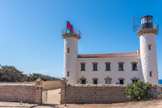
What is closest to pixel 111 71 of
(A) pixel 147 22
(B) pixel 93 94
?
(A) pixel 147 22

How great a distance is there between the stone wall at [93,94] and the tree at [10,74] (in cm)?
2201

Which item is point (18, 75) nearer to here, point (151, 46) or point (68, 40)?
point (68, 40)

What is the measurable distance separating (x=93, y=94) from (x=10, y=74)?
78.9 feet

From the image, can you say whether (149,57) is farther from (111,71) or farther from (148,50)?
(111,71)

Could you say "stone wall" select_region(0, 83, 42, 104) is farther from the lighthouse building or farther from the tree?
the tree

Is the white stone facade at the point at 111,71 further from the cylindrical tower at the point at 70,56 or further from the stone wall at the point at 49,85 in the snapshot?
the stone wall at the point at 49,85

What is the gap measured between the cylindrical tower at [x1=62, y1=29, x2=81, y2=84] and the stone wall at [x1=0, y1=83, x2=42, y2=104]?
11861mm

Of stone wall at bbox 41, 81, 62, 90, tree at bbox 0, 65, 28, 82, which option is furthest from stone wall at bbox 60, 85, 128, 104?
tree at bbox 0, 65, 28, 82

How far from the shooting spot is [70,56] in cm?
2770

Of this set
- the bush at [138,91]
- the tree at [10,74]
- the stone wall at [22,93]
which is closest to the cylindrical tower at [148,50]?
the bush at [138,91]

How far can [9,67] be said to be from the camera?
34125mm

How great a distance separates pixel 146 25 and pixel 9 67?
2860 cm

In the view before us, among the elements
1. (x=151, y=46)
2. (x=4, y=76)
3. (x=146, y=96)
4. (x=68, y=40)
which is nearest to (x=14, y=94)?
(x=146, y=96)

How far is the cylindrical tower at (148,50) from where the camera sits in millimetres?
24562
